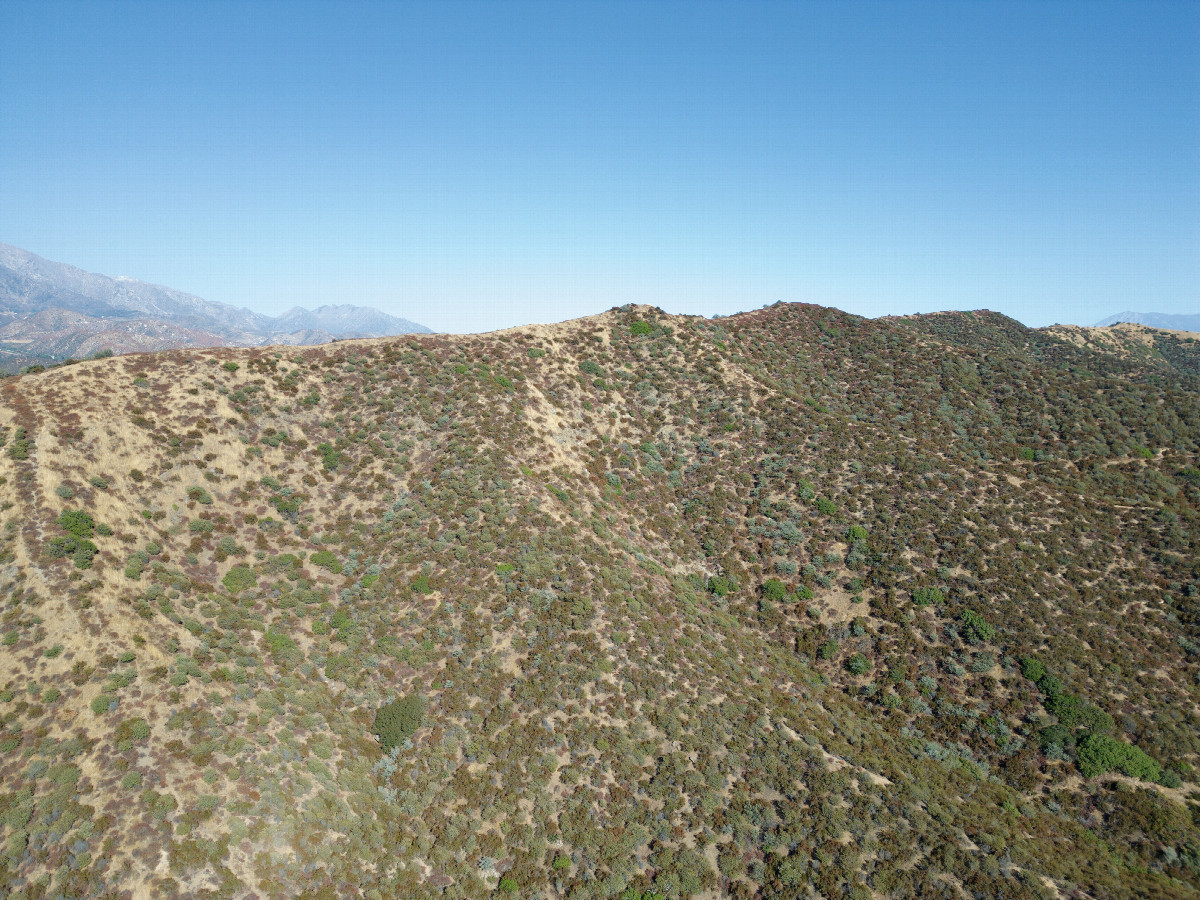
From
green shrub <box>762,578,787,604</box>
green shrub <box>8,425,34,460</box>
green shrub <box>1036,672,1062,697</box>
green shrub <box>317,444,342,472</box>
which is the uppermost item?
green shrub <box>8,425,34,460</box>

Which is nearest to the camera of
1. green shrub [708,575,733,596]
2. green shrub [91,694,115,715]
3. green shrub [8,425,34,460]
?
green shrub [91,694,115,715]

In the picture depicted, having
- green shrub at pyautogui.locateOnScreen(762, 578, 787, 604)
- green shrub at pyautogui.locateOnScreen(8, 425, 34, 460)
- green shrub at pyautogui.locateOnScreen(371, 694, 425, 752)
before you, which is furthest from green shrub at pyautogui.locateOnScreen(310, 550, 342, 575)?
green shrub at pyautogui.locateOnScreen(762, 578, 787, 604)

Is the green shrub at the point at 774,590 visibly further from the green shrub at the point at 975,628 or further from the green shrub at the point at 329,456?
the green shrub at the point at 329,456

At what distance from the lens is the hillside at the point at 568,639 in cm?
2339

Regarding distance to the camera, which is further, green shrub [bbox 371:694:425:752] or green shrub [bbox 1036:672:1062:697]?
green shrub [bbox 1036:672:1062:697]

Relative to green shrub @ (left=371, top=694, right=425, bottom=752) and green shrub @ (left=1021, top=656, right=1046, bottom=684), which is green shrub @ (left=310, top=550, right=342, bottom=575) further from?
green shrub @ (left=1021, top=656, right=1046, bottom=684)

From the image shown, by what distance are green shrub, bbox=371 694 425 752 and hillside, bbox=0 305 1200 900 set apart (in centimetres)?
18

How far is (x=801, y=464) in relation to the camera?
51.7 metres

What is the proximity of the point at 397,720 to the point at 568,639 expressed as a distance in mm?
10745

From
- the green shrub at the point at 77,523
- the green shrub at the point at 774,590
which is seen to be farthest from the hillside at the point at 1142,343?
the green shrub at the point at 77,523

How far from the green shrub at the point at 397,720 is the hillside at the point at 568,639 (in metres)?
0.18

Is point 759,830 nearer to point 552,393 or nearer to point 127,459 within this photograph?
point 552,393

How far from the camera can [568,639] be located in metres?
33.4

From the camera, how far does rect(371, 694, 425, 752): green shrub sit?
28438 millimetres
